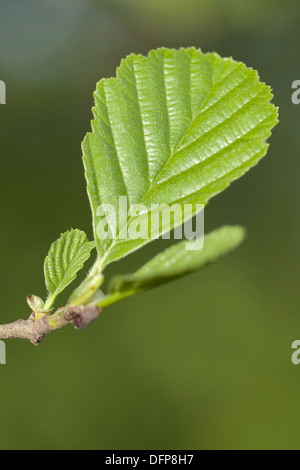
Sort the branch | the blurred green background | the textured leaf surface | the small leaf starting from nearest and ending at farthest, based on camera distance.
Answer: the textured leaf surface < the branch < the small leaf < the blurred green background

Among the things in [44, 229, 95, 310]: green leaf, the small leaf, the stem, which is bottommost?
the stem

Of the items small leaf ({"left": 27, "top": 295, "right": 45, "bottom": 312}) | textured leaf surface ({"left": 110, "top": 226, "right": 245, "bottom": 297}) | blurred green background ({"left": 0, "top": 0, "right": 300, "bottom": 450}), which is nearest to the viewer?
textured leaf surface ({"left": 110, "top": 226, "right": 245, "bottom": 297})

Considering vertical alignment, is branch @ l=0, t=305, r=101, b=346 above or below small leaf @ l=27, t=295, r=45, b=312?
below

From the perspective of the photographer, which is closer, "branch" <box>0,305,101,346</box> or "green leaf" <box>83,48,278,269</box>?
"branch" <box>0,305,101,346</box>

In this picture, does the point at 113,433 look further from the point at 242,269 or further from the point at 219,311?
the point at 242,269

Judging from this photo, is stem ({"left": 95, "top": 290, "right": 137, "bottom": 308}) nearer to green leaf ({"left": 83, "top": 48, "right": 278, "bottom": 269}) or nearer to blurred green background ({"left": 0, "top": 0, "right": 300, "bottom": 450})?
green leaf ({"left": 83, "top": 48, "right": 278, "bottom": 269})

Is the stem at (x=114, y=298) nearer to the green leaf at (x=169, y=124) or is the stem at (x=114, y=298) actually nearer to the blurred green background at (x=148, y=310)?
the green leaf at (x=169, y=124)

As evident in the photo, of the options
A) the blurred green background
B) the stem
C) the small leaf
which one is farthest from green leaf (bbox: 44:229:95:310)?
the blurred green background

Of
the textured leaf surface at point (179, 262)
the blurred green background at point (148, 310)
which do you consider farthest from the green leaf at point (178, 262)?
the blurred green background at point (148, 310)
